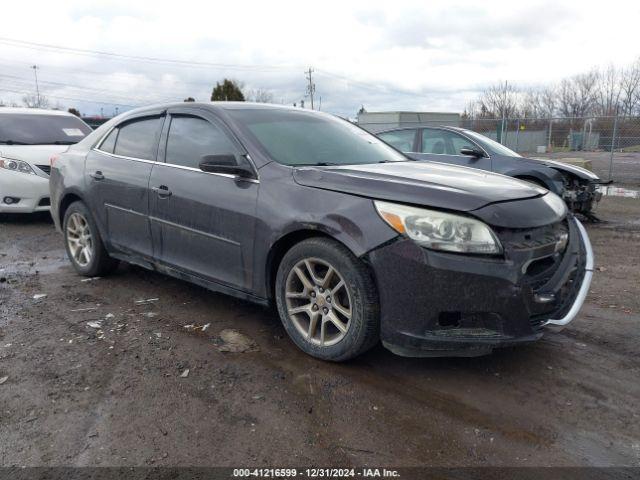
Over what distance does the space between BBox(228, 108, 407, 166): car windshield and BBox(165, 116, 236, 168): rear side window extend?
7.6 inches

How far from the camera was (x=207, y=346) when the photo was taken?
12.2 ft

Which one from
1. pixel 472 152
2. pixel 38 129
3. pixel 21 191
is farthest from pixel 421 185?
pixel 38 129

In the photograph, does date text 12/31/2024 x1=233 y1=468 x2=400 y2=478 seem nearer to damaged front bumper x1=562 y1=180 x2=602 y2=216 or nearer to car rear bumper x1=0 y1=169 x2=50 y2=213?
damaged front bumper x1=562 y1=180 x2=602 y2=216

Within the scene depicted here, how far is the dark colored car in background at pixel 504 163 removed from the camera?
26.4 ft

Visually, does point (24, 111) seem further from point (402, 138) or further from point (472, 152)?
point (472, 152)

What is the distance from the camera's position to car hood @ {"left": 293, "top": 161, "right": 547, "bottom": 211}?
9.77 ft

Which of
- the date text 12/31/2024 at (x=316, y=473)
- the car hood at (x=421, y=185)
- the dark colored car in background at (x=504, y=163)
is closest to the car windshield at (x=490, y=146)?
the dark colored car in background at (x=504, y=163)

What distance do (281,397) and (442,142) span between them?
6.71 m

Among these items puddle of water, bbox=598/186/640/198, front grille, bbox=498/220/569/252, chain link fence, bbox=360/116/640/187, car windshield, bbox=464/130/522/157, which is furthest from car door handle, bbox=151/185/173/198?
puddle of water, bbox=598/186/640/198

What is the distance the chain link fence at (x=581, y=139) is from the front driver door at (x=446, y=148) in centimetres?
559

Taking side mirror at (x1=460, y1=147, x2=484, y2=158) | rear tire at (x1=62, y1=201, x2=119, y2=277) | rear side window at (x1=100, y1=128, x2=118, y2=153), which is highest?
rear side window at (x1=100, y1=128, x2=118, y2=153)

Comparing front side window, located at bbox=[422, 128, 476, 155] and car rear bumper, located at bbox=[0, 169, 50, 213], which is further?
front side window, located at bbox=[422, 128, 476, 155]

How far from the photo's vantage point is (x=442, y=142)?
29.0 feet

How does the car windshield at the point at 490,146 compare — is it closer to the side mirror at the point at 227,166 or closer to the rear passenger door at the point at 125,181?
the rear passenger door at the point at 125,181
